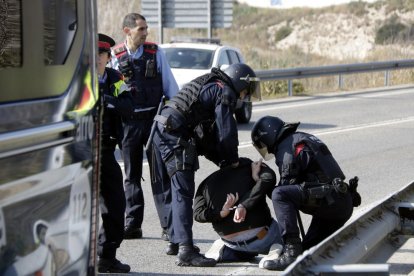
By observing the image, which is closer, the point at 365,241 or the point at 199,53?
the point at 365,241

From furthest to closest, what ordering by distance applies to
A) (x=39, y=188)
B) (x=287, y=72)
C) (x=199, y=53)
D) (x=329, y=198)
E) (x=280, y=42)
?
1. (x=280, y=42)
2. (x=287, y=72)
3. (x=199, y=53)
4. (x=329, y=198)
5. (x=39, y=188)

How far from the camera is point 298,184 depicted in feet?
23.0

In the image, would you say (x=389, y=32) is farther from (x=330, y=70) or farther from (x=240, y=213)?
(x=240, y=213)

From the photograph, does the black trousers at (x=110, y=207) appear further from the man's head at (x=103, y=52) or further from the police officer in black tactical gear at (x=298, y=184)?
the police officer in black tactical gear at (x=298, y=184)

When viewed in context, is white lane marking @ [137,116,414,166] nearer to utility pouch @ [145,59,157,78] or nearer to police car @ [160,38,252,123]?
police car @ [160,38,252,123]

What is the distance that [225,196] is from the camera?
712 centimetres

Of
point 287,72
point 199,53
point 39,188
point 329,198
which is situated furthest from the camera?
point 287,72

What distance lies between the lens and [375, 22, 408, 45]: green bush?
198ft

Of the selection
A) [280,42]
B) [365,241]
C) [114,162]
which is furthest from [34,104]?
[280,42]

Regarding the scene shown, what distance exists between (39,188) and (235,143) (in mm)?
3366

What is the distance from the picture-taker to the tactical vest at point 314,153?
22.9 feet

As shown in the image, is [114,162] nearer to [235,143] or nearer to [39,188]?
[235,143]

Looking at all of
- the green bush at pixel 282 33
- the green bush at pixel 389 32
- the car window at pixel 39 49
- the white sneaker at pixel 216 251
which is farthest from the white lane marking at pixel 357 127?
the green bush at pixel 282 33

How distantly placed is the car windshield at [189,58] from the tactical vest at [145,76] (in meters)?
10.3
